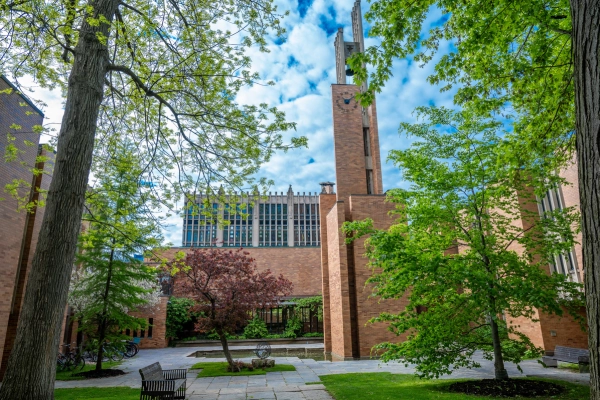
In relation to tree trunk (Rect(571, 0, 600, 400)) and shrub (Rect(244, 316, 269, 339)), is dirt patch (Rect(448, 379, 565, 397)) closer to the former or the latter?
tree trunk (Rect(571, 0, 600, 400))

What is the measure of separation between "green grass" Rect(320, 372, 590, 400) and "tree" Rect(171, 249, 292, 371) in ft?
11.2

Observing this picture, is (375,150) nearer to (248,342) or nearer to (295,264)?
(248,342)

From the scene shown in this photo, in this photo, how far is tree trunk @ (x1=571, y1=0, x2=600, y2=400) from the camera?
2.12 m

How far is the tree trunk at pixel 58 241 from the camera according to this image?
4.45m

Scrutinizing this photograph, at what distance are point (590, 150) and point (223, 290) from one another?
39.3 feet

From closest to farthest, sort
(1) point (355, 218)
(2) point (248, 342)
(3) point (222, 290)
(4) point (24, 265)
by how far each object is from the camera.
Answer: (4) point (24, 265) < (3) point (222, 290) < (1) point (355, 218) < (2) point (248, 342)

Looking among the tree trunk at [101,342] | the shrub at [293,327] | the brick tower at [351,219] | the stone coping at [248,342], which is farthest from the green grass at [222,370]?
the shrub at [293,327]

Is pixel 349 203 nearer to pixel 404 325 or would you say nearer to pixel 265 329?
pixel 404 325

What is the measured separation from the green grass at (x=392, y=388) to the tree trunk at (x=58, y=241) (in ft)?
18.0

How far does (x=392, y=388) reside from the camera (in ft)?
28.5

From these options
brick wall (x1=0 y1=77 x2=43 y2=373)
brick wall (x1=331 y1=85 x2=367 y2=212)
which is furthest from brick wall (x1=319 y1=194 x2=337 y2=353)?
brick wall (x1=0 y1=77 x2=43 y2=373)

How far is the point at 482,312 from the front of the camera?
8883 mm

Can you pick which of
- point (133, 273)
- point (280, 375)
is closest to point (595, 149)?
point (280, 375)

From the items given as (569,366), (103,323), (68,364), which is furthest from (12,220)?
(569,366)
